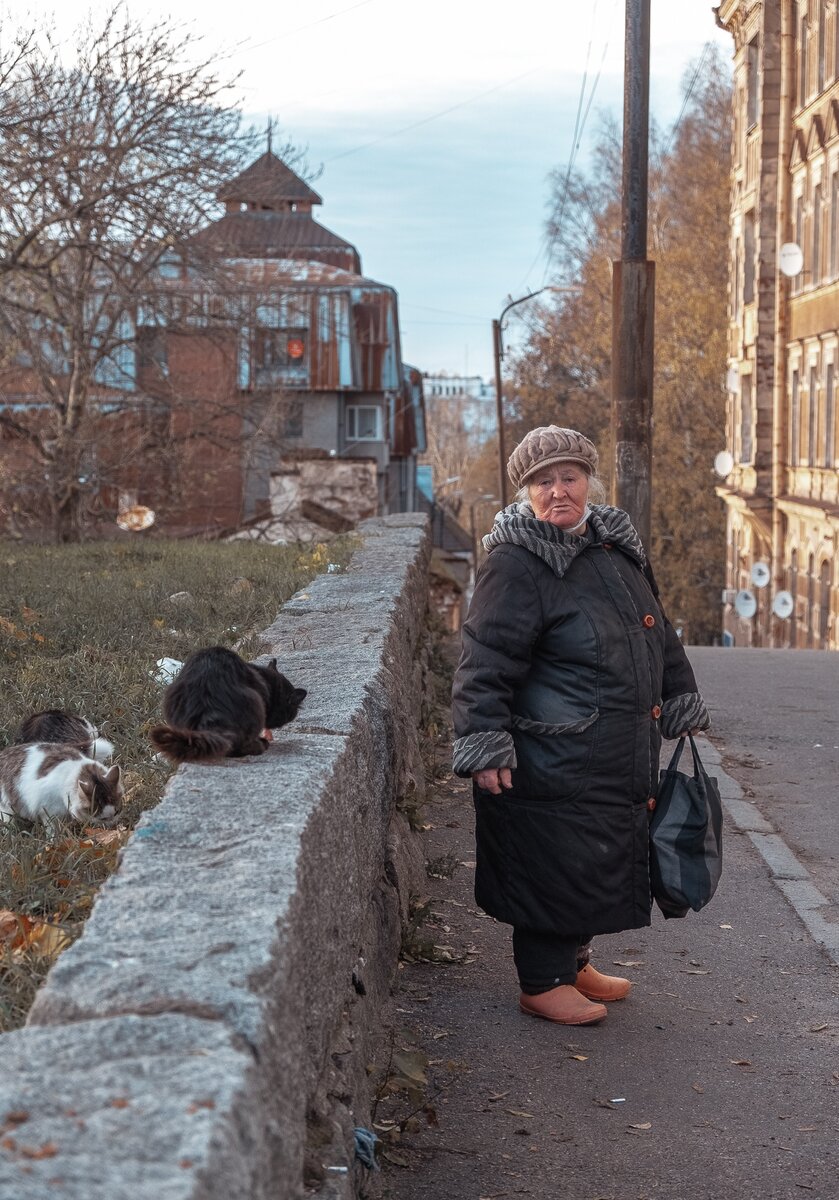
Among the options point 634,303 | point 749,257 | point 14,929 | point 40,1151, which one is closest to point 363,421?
point 749,257

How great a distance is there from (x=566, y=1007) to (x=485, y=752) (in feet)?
2.94

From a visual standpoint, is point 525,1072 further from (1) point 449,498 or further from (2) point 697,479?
(1) point 449,498

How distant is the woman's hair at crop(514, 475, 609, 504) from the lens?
4.69 m

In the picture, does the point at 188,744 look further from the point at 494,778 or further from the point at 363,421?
the point at 363,421

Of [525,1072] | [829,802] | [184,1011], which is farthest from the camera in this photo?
[829,802]

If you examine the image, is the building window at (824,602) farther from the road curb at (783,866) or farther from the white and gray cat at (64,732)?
the white and gray cat at (64,732)

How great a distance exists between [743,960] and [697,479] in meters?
43.1

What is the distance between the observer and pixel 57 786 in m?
4.42

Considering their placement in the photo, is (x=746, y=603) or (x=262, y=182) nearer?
(x=262, y=182)

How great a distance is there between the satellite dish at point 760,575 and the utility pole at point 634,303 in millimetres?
23131

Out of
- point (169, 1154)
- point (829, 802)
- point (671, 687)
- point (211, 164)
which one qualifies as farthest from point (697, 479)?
point (169, 1154)

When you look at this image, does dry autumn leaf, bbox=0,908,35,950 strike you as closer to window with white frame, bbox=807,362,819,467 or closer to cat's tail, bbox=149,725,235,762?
cat's tail, bbox=149,725,235,762

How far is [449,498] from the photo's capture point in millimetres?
81375

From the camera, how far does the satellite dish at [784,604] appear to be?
1267 inches
